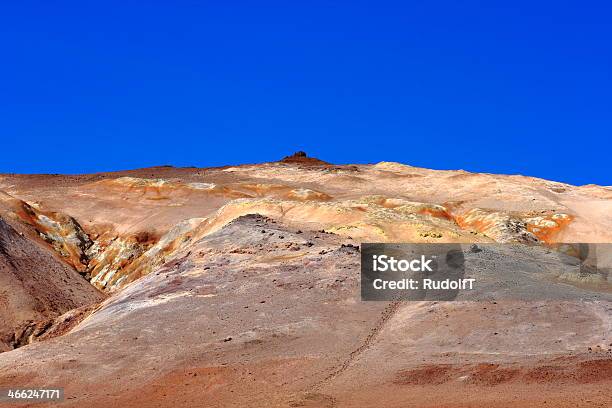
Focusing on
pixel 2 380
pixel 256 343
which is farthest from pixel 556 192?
pixel 2 380

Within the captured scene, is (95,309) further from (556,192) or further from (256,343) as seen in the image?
(556,192)

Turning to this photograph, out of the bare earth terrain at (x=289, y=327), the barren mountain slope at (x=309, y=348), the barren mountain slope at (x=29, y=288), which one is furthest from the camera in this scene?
the barren mountain slope at (x=29, y=288)

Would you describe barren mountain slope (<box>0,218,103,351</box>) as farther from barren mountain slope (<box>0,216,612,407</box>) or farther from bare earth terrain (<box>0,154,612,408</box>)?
barren mountain slope (<box>0,216,612,407</box>)

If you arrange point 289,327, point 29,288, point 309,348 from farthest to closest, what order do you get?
point 29,288 < point 289,327 < point 309,348

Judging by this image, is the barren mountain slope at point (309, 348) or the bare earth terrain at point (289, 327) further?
the bare earth terrain at point (289, 327)

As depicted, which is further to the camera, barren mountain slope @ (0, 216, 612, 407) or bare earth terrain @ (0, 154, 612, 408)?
→ bare earth terrain @ (0, 154, 612, 408)

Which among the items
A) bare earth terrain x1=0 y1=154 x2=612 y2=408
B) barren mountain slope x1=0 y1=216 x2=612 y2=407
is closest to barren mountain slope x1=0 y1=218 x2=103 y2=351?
bare earth terrain x1=0 y1=154 x2=612 y2=408

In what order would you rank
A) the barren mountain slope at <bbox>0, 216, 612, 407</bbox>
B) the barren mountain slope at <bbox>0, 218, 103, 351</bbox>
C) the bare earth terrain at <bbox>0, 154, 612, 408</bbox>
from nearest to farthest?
the barren mountain slope at <bbox>0, 216, 612, 407</bbox>
the bare earth terrain at <bbox>0, 154, 612, 408</bbox>
the barren mountain slope at <bbox>0, 218, 103, 351</bbox>

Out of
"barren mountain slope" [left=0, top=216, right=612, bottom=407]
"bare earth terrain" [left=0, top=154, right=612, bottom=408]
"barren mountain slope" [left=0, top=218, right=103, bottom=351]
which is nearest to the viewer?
"barren mountain slope" [left=0, top=216, right=612, bottom=407]

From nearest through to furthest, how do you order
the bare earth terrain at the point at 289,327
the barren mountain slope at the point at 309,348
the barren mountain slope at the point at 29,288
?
the barren mountain slope at the point at 309,348 < the bare earth terrain at the point at 289,327 < the barren mountain slope at the point at 29,288

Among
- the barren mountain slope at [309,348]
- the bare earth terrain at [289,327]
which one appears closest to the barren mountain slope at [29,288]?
the bare earth terrain at [289,327]

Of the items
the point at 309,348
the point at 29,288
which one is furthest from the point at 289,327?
the point at 29,288

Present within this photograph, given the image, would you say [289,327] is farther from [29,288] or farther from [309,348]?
[29,288]

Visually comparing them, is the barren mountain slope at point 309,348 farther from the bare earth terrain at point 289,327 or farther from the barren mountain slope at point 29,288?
the barren mountain slope at point 29,288
